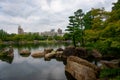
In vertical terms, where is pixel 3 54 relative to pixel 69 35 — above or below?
below

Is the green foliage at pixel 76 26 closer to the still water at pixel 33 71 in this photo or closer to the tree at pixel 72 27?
the tree at pixel 72 27

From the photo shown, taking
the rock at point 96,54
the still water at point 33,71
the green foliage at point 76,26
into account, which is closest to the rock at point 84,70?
the still water at point 33,71

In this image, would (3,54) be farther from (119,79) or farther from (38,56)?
(119,79)

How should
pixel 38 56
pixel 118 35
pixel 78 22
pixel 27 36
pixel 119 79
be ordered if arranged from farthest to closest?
pixel 27 36
pixel 78 22
pixel 38 56
pixel 118 35
pixel 119 79

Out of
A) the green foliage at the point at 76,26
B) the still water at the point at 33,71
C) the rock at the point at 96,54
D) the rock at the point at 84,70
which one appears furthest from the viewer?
the green foliage at the point at 76,26

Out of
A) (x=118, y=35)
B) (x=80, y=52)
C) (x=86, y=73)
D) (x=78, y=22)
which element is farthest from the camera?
(x=78, y=22)

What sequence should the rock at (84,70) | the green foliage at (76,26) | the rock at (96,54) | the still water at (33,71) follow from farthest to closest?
the green foliage at (76,26) → the rock at (96,54) → the still water at (33,71) → the rock at (84,70)

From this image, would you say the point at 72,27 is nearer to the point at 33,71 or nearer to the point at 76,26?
the point at 76,26

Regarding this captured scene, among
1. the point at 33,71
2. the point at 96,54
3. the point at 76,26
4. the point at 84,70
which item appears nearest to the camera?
the point at 84,70

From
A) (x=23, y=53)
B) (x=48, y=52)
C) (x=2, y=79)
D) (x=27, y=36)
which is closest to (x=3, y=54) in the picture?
(x=23, y=53)

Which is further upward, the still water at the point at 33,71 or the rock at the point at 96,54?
the rock at the point at 96,54

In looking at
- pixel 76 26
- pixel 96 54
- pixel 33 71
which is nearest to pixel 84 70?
pixel 33 71

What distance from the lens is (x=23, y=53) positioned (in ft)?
170

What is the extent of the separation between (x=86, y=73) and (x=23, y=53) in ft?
116
